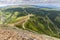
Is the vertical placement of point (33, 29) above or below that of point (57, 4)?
below

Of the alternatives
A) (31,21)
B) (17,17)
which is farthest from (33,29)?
(17,17)

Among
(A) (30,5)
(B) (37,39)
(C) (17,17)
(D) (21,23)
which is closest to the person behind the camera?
(B) (37,39)

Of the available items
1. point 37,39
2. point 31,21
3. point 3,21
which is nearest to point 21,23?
point 31,21

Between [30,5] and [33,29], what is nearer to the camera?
[33,29]

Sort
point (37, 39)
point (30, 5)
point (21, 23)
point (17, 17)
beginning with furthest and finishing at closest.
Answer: point (30, 5) < point (17, 17) < point (21, 23) < point (37, 39)

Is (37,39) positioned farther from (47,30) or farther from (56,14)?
(56,14)

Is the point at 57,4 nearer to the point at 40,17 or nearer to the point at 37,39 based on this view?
the point at 40,17
